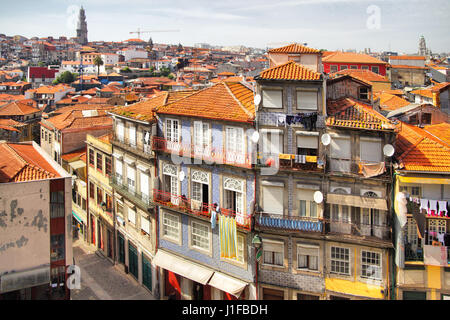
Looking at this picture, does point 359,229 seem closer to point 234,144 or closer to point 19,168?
point 234,144

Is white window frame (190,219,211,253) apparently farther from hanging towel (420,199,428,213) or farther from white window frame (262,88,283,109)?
hanging towel (420,199,428,213)

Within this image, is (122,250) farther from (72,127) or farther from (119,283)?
(72,127)

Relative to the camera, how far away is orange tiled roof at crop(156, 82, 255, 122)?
74.0 ft

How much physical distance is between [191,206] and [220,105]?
600cm

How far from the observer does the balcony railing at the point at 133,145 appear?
86.9 ft

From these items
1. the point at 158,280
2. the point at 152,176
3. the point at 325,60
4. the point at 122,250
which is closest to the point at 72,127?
the point at 122,250

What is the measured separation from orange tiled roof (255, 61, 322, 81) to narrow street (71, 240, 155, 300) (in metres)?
15.7

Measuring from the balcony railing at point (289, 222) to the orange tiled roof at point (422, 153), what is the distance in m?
4.92

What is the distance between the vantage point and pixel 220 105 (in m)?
23.5

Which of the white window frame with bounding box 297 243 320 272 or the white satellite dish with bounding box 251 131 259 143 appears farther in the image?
the white window frame with bounding box 297 243 320 272

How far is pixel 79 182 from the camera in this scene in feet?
124

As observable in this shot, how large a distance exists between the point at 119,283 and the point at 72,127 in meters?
16.8

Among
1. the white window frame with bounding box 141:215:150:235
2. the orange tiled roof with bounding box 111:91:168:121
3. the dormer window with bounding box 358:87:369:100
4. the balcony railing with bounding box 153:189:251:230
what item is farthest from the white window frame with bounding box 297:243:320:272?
the orange tiled roof with bounding box 111:91:168:121

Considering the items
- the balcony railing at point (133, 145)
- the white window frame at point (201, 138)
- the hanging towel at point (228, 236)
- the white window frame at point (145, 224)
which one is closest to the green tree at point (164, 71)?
the balcony railing at point (133, 145)
